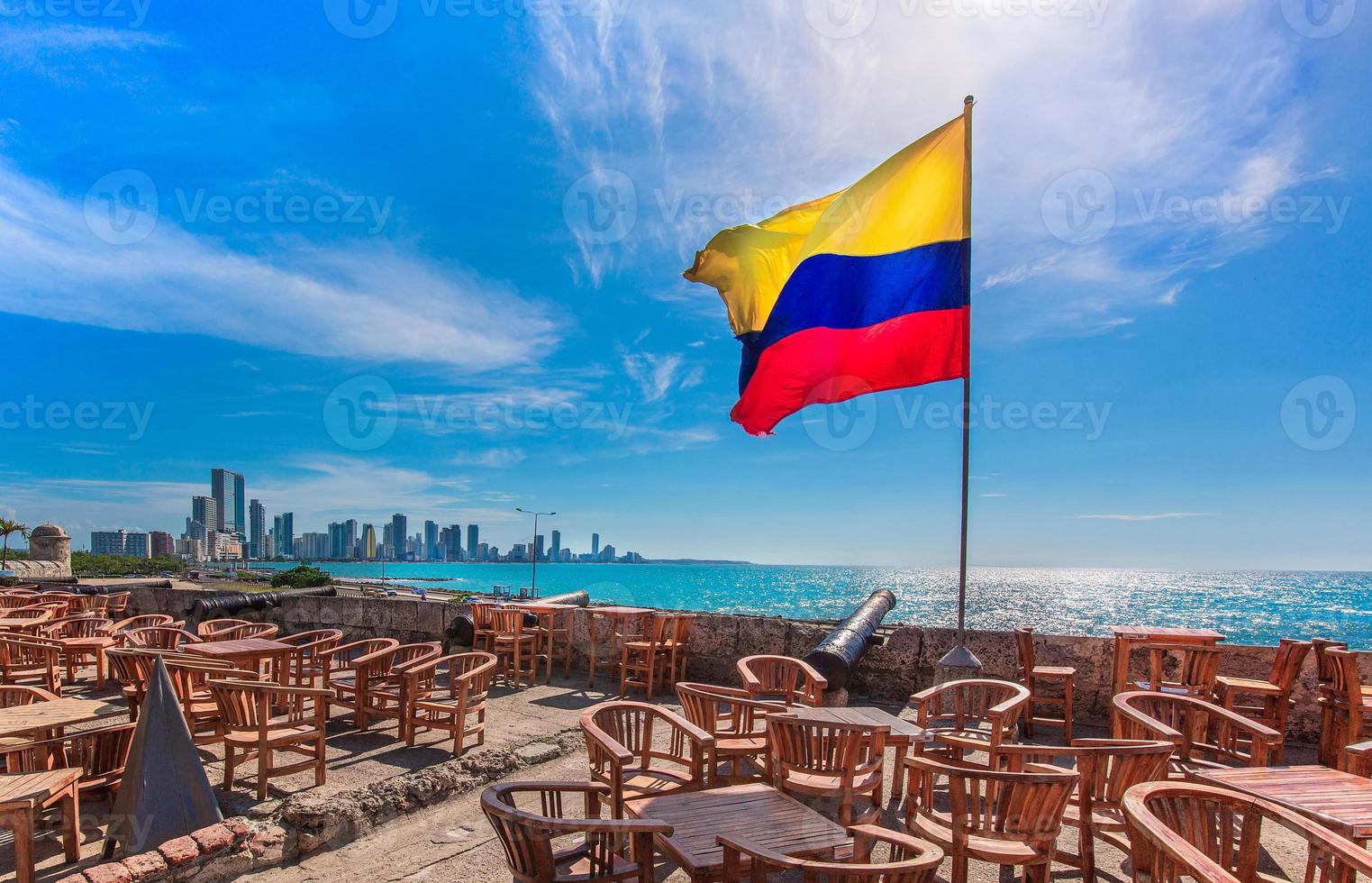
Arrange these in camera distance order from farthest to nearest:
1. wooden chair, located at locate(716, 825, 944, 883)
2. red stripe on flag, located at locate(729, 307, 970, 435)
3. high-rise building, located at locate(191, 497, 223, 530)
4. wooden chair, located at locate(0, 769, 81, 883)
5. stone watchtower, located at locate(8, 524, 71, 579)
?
1. high-rise building, located at locate(191, 497, 223, 530)
2. stone watchtower, located at locate(8, 524, 71, 579)
3. red stripe on flag, located at locate(729, 307, 970, 435)
4. wooden chair, located at locate(0, 769, 81, 883)
5. wooden chair, located at locate(716, 825, 944, 883)

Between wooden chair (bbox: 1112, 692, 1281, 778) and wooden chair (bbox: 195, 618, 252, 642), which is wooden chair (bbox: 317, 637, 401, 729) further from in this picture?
wooden chair (bbox: 1112, 692, 1281, 778)

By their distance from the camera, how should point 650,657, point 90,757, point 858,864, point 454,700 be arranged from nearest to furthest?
point 858,864 → point 90,757 → point 454,700 → point 650,657

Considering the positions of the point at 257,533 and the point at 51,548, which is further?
the point at 257,533

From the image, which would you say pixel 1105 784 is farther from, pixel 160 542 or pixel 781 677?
pixel 160 542

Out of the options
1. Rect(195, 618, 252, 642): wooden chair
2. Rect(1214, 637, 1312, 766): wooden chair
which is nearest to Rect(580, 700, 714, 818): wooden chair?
Rect(1214, 637, 1312, 766): wooden chair

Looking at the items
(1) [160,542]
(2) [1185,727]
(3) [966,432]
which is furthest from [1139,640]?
(1) [160,542]

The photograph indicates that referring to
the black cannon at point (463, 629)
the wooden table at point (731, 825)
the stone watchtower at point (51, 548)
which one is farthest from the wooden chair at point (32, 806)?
the stone watchtower at point (51, 548)
